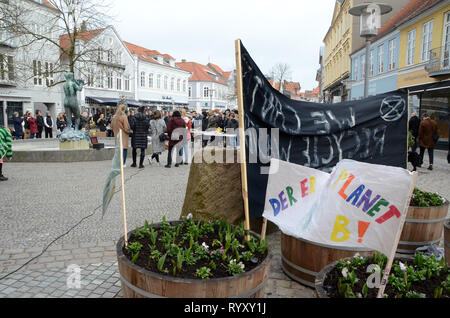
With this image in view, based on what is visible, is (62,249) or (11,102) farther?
(11,102)

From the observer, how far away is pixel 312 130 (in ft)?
16.5

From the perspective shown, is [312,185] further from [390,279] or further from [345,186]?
[390,279]

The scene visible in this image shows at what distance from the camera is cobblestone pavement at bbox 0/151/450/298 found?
3.51m

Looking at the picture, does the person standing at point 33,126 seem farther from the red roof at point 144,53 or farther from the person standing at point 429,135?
the red roof at point 144,53

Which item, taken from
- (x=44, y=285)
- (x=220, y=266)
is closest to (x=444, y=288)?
(x=220, y=266)

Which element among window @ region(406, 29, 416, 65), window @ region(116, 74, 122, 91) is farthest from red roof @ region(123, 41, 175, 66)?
window @ region(406, 29, 416, 65)

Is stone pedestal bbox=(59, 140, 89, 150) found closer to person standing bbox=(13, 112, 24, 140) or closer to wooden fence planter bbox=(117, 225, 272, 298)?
person standing bbox=(13, 112, 24, 140)

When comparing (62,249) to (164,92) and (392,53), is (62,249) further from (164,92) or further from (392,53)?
(164,92)

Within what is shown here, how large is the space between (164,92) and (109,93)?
44.3 ft

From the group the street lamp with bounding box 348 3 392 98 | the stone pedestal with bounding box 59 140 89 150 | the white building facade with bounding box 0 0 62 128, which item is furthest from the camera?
the white building facade with bounding box 0 0 62 128

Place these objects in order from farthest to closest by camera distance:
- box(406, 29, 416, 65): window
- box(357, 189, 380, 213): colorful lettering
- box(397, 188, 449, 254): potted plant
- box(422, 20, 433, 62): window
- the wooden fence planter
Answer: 1. box(406, 29, 416, 65): window
2. box(422, 20, 433, 62): window
3. box(397, 188, 449, 254): potted plant
4. box(357, 189, 380, 213): colorful lettering
5. the wooden fence planter

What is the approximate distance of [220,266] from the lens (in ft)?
8.19

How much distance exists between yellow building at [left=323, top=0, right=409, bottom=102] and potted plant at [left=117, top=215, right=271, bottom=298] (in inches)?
992
